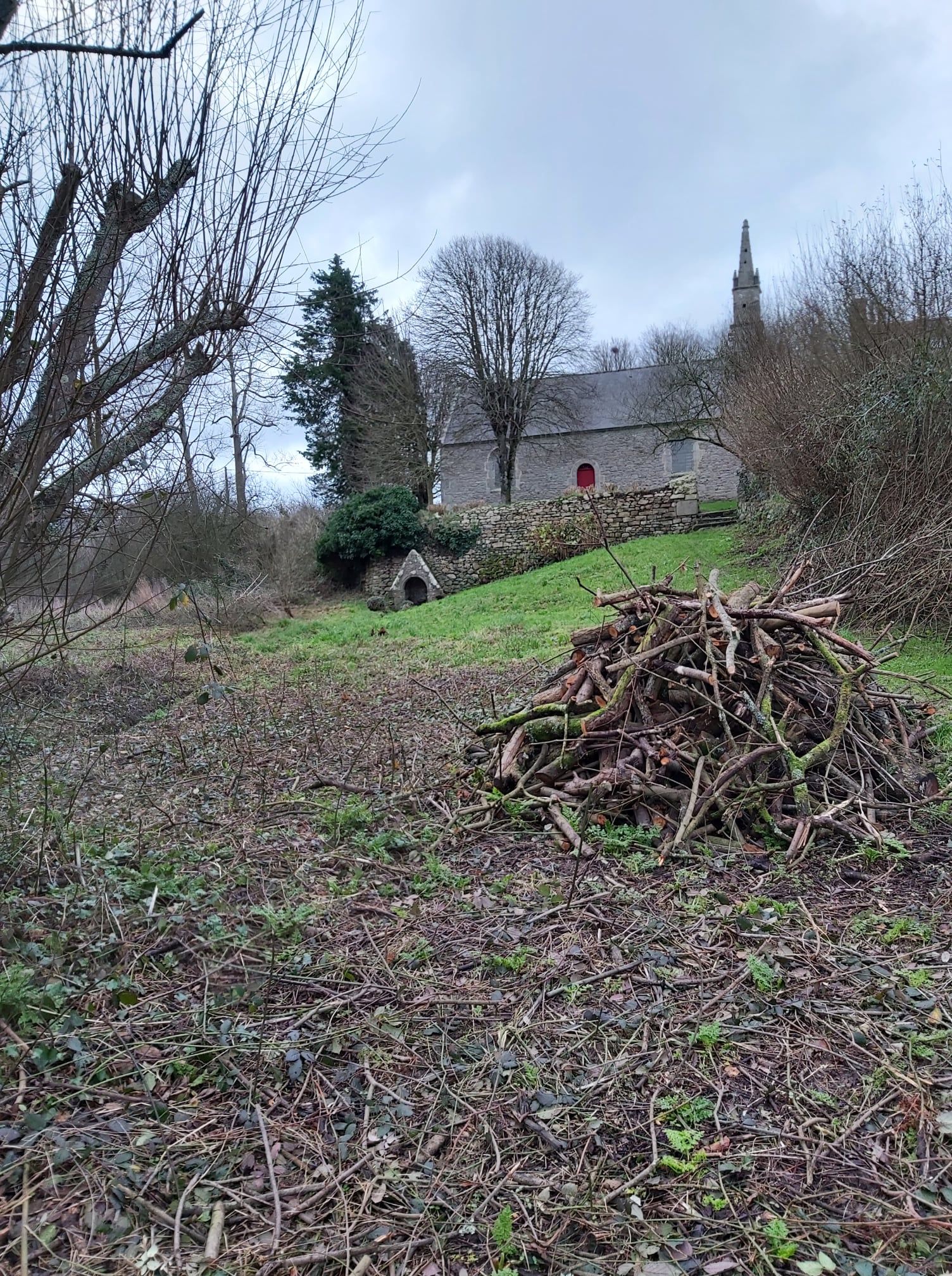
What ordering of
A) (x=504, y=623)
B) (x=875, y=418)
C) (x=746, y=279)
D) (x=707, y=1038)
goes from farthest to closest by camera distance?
1. (x=746, y=279)
2. (x=504, y=623)
3. (x=875, y=418)
4. (x=707, y=1038)

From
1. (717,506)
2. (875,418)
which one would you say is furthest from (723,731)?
(717,506)

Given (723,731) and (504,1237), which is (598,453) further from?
(504,1237)

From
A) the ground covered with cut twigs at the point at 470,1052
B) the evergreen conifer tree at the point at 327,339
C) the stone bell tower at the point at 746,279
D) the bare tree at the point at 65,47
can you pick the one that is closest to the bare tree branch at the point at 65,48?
the bare tree at the point at 65,47

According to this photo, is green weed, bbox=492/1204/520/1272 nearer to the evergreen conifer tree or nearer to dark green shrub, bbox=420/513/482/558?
the evergreen conifer tree

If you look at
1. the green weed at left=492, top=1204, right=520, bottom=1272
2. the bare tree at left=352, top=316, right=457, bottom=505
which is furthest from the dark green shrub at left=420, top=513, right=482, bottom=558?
the green weed at left=492, top=1204, right=520, bottom=1272

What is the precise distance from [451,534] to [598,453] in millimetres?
13174

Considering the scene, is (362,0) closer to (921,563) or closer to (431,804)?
(431,804)

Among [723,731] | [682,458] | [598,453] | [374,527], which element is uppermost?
[598,453]

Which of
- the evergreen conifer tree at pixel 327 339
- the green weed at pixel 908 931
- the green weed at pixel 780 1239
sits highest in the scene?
the evergreen conifer tree at pixel 327 339

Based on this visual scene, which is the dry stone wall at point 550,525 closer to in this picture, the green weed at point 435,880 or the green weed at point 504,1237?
the green weed at point 435,880

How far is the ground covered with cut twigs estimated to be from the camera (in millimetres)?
1693

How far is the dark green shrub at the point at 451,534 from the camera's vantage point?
861 inches

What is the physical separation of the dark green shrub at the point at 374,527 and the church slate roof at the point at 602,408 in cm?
751

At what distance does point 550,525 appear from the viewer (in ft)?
68.3
